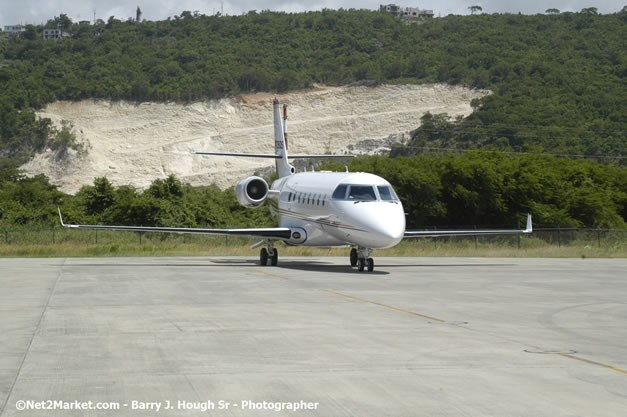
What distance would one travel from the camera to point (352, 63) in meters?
128

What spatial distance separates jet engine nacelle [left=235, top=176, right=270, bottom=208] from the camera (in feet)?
103

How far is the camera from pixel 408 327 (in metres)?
12.5

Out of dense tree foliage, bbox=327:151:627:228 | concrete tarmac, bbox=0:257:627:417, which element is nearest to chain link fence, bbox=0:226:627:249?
dense tree foliage, bbox=327:151:627:228

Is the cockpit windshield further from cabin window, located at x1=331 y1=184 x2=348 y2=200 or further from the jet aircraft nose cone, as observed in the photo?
the jet aircraft nose cone

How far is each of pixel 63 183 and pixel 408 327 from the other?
83223 millimetres

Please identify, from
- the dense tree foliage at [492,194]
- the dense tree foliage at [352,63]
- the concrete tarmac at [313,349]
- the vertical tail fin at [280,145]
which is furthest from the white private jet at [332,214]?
the dense tree foliage at [352,63]

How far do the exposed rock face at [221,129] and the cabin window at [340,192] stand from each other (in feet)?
228

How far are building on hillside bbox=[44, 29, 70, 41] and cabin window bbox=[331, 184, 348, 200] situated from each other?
132796mm

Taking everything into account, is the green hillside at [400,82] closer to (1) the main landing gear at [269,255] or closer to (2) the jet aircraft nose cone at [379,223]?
(1) the main landing gear at [269,255]

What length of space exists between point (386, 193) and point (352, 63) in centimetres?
10519

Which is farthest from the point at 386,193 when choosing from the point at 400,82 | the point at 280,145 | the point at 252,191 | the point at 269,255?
the point at 400,82

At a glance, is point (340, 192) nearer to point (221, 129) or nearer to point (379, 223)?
point (379, 223)

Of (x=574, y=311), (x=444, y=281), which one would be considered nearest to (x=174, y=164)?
(x=444, y=281)

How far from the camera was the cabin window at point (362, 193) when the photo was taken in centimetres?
2450
